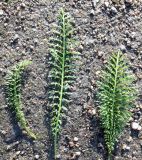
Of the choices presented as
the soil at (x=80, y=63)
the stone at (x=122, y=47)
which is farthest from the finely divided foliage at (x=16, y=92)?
the stone at (x=122, y=47)

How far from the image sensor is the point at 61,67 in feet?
8.77

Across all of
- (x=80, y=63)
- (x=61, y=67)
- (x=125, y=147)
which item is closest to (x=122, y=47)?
(x=80, y=63)

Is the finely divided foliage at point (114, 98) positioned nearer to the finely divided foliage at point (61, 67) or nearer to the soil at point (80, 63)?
the soil at point (80, 63)

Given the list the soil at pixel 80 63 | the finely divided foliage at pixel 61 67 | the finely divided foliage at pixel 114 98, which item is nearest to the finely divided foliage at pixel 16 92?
the soil at pixel 80 63

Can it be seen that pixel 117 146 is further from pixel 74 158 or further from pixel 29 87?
pixel 29 87

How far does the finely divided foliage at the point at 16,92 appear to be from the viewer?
2.65 metres

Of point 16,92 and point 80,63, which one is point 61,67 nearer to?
point 80,63

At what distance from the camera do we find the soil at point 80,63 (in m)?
2.66

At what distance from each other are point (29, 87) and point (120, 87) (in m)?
0.56

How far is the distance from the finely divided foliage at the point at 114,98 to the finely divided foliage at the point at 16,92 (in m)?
0.46

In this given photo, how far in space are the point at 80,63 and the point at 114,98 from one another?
306mm

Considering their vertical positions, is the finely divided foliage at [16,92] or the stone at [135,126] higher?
the finely divided foliage at [16,92]


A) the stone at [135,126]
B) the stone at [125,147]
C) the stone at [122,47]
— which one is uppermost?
the stone at [122,47]

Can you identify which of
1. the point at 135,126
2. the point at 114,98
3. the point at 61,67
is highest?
the point at 61,67
